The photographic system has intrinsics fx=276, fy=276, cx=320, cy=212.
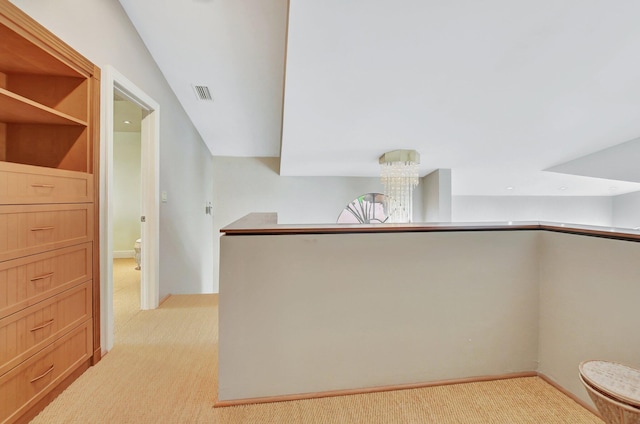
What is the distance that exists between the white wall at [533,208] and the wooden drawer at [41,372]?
6.42m

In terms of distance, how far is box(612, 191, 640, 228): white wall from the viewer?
5754mm

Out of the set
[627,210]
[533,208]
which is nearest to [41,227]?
[533,208]

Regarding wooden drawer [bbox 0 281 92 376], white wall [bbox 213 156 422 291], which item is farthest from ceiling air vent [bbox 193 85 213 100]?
wooden drawer [bbox 0 281 92 376]

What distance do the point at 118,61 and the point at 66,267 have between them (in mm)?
1508

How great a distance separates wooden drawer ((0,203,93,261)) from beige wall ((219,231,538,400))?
34.1 inches

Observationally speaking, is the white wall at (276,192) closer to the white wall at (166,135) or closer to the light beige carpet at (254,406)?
the white wall at (166,135)

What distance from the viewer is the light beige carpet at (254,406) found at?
1248 mm

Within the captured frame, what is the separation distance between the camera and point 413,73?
7.72ft

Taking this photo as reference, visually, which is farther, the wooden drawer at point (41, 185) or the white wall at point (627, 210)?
the white wall at point (627, 210)

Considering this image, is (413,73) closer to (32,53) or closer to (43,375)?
(32,53)

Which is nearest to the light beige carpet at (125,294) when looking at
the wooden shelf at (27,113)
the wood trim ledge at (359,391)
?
the wood trim ledge at (359,391)

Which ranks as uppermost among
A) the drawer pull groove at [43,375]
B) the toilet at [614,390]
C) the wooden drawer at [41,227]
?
the wooden drawer at [41,227]

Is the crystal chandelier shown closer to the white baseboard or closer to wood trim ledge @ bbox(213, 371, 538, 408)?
wood trim ledge @ bbox(213, 371, 538, 408)

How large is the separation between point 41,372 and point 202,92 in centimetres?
279
